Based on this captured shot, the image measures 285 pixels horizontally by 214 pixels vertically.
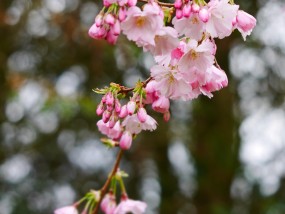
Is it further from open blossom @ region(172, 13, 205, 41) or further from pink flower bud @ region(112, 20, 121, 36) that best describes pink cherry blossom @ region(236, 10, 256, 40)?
pink flower bud @ region(112, 20, 121, 36)

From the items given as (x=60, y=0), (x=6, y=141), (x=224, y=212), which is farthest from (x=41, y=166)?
(x=224, y=212)

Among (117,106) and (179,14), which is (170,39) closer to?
(179,14)

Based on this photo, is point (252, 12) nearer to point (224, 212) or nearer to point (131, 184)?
point (224, 212)

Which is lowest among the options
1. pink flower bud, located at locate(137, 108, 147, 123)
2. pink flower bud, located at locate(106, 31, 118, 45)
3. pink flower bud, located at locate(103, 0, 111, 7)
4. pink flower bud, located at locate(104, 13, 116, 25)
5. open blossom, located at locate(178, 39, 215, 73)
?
pink flower bud, located at locate(137, 108, 147, 123)

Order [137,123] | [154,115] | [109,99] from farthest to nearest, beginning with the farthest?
[154,115] → [137,123] → [109,99]

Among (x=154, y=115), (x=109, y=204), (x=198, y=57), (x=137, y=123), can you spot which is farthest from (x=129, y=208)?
(x=154, y=115)

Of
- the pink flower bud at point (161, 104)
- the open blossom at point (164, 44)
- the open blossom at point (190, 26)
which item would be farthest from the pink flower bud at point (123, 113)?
the open blossom at point (190, 26)

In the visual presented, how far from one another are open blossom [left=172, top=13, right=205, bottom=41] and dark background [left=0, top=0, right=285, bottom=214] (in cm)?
342

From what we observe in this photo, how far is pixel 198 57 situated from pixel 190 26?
9 centimetres

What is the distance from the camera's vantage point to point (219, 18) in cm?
140

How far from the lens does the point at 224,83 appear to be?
1562 millimetres

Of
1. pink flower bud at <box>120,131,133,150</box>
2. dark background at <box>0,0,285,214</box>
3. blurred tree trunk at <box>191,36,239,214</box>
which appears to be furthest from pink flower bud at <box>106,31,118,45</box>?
blurred tree trunk at <box>191,36,239,214</box>

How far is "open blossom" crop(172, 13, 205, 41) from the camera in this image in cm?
136

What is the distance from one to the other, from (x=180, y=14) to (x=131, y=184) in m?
6.41
